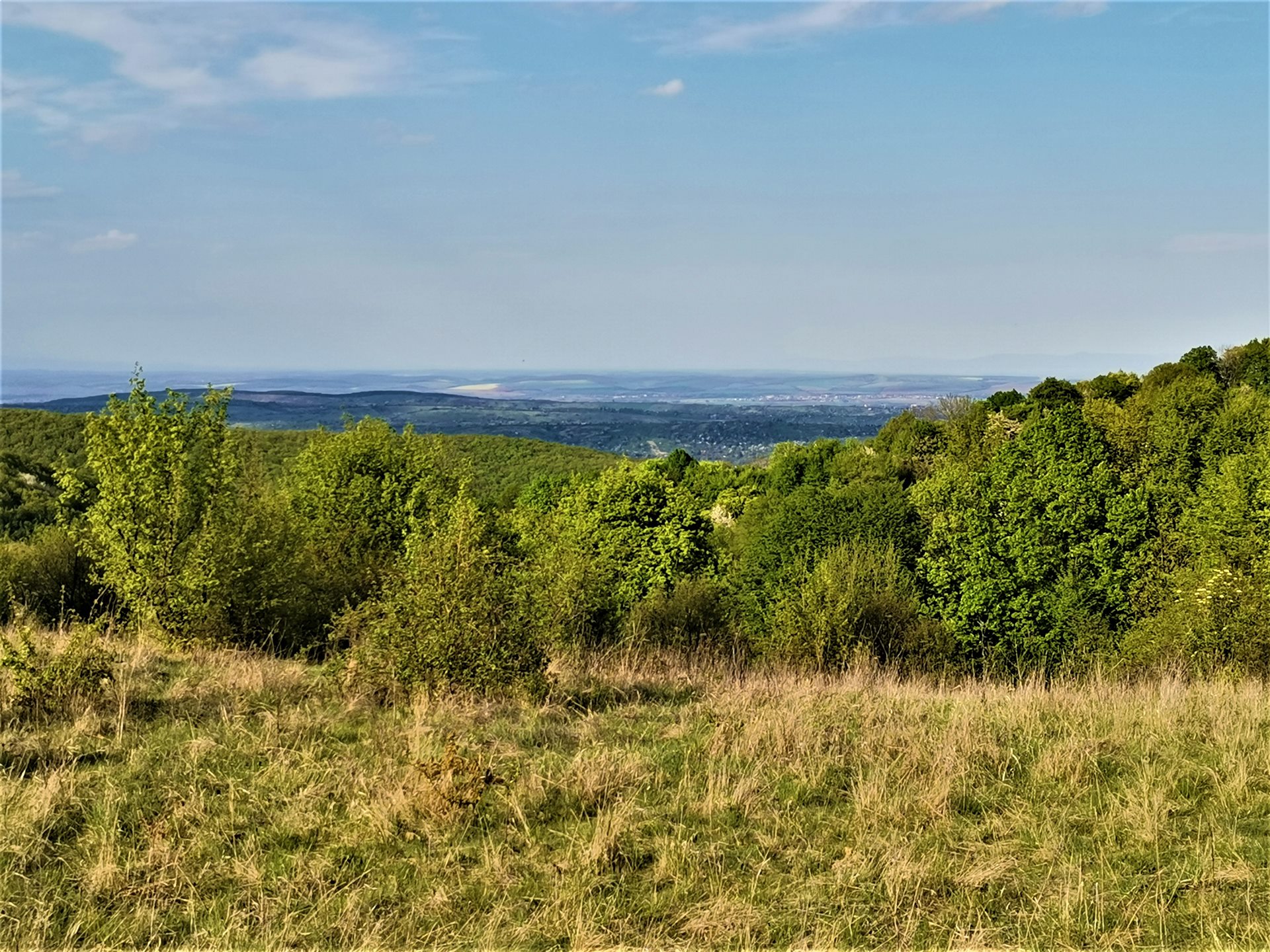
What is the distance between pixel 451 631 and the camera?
9.73 m

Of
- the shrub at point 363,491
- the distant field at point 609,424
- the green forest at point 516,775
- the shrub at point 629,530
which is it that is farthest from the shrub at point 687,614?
the distant field at point 609,424

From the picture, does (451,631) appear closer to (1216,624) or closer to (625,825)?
(625,825)

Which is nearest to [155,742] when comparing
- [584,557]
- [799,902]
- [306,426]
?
[799,902]

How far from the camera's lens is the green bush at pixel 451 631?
9.62 metres

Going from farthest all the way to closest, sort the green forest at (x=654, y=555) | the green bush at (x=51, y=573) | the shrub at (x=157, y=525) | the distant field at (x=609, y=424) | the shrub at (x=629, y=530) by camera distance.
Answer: the distant field at (x=609, y=424) → the shrub at (x=629, y=530) → the green bush at (x=51, y=573) → the shrub at (x=157, y=525) → the green forest at (x=654, y=555)

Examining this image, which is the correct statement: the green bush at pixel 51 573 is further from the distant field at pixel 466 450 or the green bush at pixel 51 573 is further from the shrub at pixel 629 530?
the distant field at pixel 466 450

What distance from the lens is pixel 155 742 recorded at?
7445 mm

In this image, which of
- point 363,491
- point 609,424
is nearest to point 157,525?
point 363,491

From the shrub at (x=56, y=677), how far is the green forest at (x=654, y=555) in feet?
0.74

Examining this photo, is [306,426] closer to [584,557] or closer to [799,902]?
[584,557]

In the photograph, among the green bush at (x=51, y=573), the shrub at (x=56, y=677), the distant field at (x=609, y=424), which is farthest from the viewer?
the distant field at (x=609, y=424)

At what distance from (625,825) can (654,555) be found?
34897 mm

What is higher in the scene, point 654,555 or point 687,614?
point 654,555

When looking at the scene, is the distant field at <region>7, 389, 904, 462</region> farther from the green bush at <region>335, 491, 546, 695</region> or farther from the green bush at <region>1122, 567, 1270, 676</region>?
the green bush at <region>335, 491, 546, 695</region>
